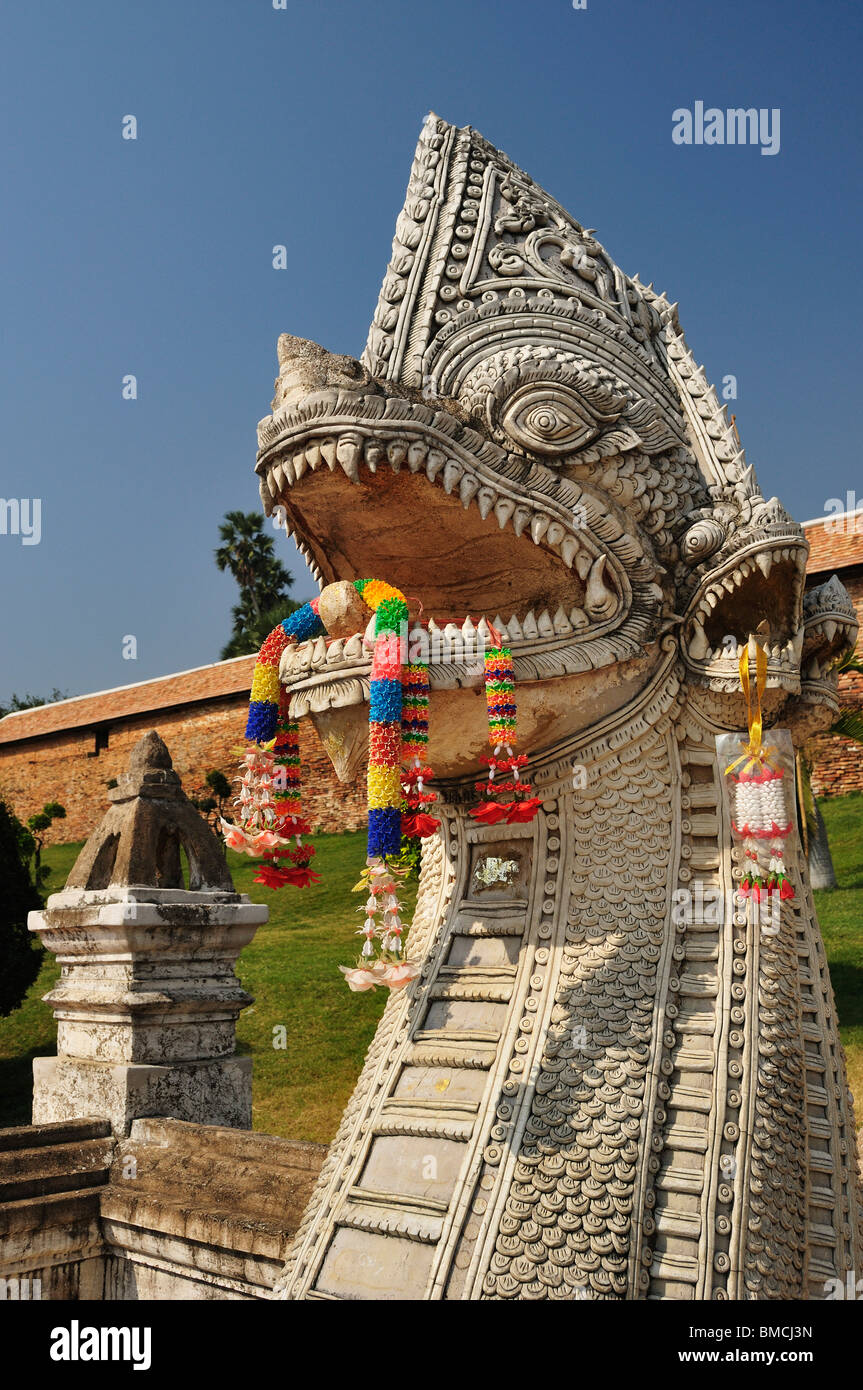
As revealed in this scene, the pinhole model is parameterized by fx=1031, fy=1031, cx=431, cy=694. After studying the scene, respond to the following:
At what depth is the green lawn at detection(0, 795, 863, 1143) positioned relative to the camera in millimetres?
11039

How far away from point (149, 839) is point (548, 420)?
2706 millimetres

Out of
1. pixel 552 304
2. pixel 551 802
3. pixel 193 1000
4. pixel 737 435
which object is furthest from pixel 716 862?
pixel 193 1000

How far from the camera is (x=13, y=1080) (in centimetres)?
1271

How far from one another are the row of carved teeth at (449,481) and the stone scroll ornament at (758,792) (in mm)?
449

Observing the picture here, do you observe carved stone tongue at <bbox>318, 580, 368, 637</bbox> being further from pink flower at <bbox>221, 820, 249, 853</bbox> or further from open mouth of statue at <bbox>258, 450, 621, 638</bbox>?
pink flower at <bbox>221, 820, 249, 853</bbox>

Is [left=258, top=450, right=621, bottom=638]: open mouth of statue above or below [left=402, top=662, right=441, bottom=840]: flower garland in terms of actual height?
above

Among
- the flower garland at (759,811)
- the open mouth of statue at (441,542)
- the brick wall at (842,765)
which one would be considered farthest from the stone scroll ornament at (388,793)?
the brick wall at (842,765)

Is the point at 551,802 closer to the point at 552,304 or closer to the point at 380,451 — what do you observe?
the point at 380,451

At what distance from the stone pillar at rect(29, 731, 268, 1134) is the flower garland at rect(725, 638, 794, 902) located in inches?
96.6

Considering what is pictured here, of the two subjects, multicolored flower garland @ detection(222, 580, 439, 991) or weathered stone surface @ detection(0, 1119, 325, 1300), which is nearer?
multicolored flower garland @ detection(222, 580, 439, 991)

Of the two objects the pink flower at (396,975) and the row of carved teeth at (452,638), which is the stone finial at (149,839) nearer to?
the row of carved teeth at (452,638)

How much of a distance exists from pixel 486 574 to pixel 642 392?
74 centimetres

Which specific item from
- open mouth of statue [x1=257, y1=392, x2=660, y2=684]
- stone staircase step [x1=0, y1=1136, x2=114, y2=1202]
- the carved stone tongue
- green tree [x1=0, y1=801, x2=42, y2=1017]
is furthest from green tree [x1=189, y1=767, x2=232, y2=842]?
the carved stone tongue

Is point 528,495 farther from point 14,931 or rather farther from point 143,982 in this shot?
point 14,931
